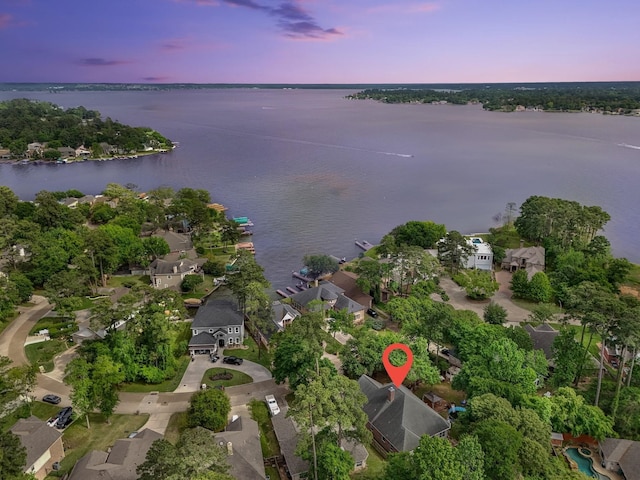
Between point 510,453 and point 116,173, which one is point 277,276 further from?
point 116,173

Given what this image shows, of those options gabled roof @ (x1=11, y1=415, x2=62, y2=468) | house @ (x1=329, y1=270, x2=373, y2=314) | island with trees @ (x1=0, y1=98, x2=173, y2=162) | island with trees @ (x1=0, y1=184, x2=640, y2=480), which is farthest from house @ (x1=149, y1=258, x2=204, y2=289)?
island with trees @ (x1=0, y1=98, x2=173, y2=162)

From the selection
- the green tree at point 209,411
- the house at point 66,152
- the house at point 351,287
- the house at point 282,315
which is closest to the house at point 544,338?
the house at point 351,287

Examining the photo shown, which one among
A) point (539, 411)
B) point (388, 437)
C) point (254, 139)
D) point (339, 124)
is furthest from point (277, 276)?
point (339, 124)

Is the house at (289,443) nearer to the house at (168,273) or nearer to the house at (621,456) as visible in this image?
the house at (621,456)

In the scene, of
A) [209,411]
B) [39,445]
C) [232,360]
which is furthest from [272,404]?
[39,445]

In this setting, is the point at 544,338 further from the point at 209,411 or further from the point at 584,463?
the point at 209,411

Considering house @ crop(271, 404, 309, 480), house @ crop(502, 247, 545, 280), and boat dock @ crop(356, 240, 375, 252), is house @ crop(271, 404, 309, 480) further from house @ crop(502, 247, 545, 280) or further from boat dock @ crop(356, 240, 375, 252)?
boat dock @ crop(356, 240, 375, 252)
